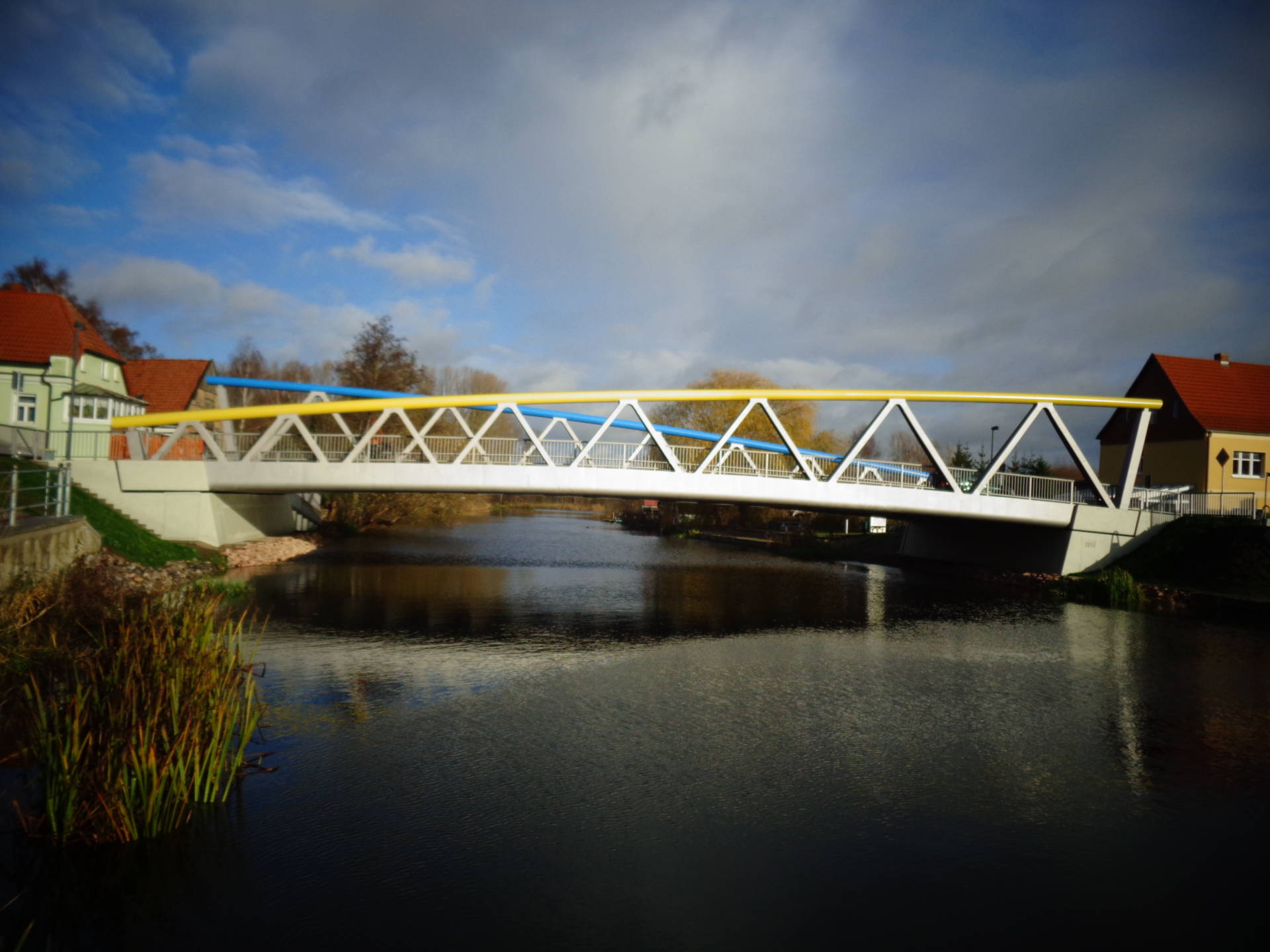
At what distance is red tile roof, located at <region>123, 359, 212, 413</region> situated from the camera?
52.6 meters

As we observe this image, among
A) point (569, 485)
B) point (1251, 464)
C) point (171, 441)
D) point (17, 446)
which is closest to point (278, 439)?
point (171, 441)

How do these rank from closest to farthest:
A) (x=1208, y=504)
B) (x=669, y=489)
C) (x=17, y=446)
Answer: (x=669, y=489) → (x=17, y=446) → (x=1208, y=504)

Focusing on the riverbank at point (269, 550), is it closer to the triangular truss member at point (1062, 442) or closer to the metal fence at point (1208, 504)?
the triangular truss member at point (1062, 442)

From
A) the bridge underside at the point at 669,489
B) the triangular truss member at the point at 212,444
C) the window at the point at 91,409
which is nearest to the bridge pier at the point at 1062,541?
the bridge underside at the point at 669,489

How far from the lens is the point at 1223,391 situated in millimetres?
41000

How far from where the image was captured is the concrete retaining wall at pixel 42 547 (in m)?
13.3

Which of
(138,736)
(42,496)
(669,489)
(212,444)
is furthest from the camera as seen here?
(212,444)

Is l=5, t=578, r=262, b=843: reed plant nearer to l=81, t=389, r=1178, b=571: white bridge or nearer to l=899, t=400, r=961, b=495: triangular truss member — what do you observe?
l=81, t=389, r=1178, b=571: white bridge

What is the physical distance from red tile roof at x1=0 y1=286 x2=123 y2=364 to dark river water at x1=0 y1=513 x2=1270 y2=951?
108 feet

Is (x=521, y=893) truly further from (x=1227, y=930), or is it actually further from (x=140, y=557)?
(x=140, y=557)

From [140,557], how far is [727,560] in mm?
25780

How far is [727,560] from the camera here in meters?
40.0

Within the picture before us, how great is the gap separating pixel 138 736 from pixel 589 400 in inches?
912

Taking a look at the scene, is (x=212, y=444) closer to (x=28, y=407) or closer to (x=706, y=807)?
(x=28, y=407)
